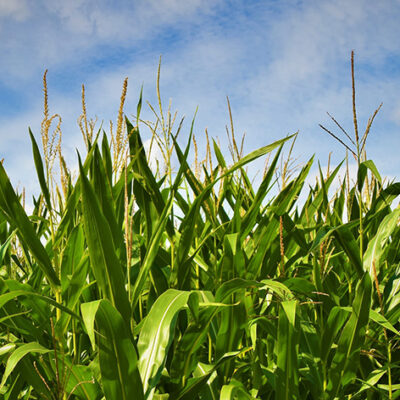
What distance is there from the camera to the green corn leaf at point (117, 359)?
81 cm

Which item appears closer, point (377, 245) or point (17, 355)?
point (17, 355)

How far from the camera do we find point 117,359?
84 cm

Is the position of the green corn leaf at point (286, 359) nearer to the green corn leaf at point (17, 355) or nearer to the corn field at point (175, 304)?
the corn field at point (175, 304)

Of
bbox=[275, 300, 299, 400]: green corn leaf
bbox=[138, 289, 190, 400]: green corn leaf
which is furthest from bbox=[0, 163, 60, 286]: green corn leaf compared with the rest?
bbox=[275, 300, 299, 400]: green corn leaf

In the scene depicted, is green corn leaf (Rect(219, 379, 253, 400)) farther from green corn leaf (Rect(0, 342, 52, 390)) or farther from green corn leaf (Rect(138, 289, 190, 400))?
green corn leaf (Rect(0, 342, 52, 390))

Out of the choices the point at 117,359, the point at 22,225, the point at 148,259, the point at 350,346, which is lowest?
the point at 350,346

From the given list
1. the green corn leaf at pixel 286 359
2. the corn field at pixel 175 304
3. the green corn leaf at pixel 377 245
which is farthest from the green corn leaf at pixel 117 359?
the green corn leaf at pixel 377 245

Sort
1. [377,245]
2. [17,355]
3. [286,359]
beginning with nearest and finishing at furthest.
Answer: [17,355] < [286,359] < [377,245]

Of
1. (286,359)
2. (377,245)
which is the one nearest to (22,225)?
(286,359)

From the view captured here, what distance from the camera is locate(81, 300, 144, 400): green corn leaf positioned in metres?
0.81

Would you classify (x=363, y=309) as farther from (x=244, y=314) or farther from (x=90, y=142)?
(x=90, y=142)

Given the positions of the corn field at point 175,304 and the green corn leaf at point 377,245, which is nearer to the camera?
the corn field at point 175,304

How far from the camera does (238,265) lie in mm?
1091

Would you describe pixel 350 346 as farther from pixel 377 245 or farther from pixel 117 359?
pixel 117 359
